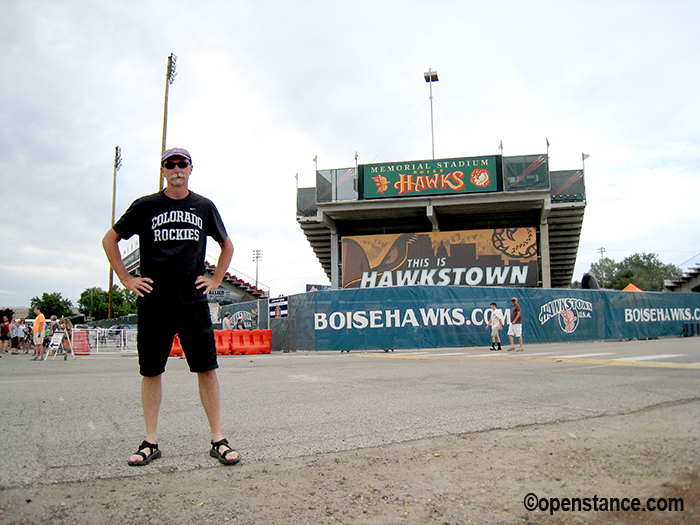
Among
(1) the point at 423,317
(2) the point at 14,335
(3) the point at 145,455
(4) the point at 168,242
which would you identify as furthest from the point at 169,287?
(2) the point at 14,335

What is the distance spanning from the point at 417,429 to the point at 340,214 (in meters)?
32.2

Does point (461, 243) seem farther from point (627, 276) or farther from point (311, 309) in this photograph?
point (627, 276)

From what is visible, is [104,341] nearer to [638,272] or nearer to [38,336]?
[38,336]

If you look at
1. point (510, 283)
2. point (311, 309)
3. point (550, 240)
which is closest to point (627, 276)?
point (550, 240)

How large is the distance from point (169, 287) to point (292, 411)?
7.54 ft

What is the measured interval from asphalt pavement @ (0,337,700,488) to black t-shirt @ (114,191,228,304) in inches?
42.7

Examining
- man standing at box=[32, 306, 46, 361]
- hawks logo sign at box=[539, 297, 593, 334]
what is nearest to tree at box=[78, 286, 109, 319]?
man standing at box=[32, 306, 46, 361]

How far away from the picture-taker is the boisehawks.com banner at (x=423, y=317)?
61.9 feet

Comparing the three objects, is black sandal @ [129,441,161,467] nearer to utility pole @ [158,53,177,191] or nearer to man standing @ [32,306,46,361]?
man standing @ [32,306,46,361]

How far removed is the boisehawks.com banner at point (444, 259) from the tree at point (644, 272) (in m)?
70.1

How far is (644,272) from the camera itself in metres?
98.3

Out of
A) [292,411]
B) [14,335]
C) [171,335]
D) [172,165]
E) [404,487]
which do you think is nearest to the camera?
[404,487]

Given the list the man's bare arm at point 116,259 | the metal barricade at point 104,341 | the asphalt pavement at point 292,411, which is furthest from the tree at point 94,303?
the man's bare arm at point 116,259

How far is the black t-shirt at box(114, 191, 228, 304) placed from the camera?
3.27m
